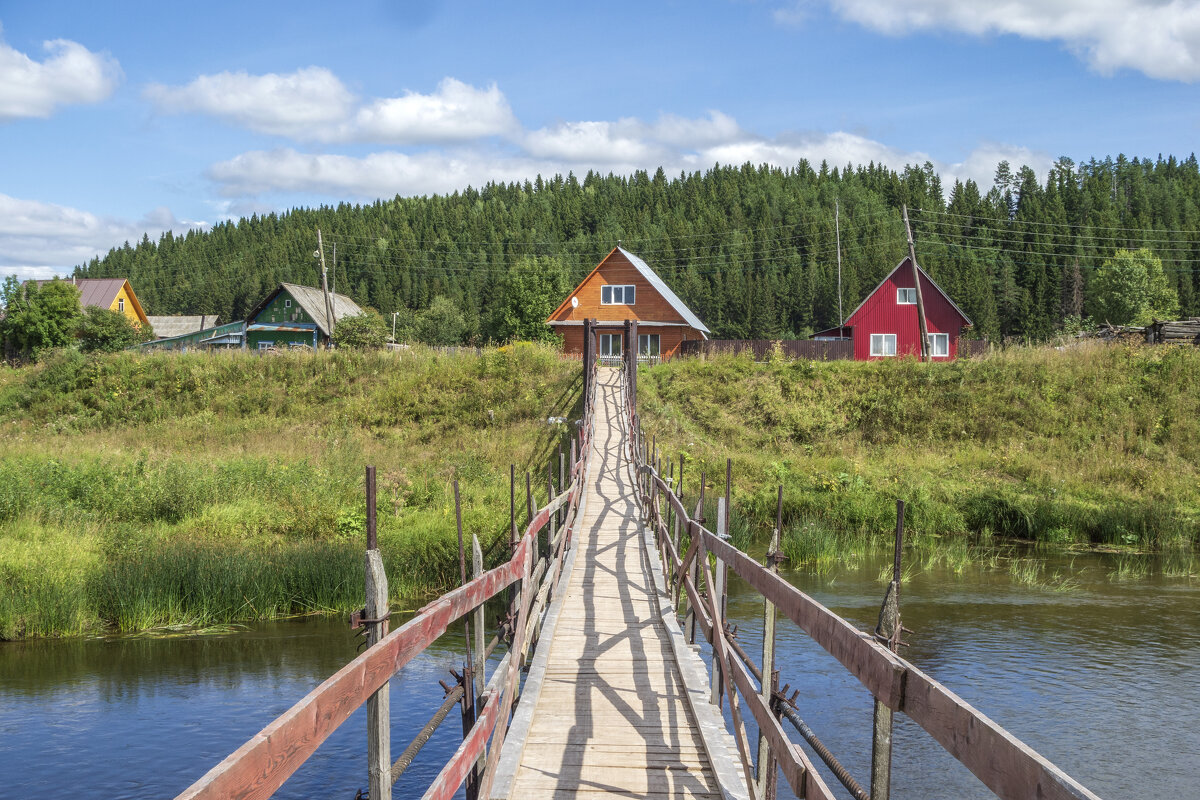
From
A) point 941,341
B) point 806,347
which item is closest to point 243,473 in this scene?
point 806,347

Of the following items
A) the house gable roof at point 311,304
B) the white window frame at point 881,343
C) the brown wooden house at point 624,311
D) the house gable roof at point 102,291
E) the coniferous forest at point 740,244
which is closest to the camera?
the brown wooden house at point 624,311

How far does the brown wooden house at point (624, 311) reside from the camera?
144 feet

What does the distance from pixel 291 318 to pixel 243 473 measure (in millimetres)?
50917

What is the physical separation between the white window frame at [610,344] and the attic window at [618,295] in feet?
7.75

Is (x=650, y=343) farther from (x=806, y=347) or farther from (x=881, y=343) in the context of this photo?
(x=881, y=343)

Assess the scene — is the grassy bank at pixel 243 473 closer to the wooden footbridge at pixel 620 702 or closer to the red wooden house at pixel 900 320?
the wooden footbridge at pixel 620 702

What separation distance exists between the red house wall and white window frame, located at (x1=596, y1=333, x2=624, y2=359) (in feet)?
40.5

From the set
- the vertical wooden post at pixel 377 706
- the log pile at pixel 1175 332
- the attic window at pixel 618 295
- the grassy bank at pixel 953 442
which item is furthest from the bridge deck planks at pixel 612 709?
the attic window at pixel 618 295

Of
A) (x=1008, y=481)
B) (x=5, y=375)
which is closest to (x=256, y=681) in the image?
(x=1008, y=481)

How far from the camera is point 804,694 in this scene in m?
12.0

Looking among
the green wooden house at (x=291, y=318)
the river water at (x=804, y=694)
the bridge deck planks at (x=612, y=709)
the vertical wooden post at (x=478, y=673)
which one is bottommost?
the river water at (x=804, y=694)

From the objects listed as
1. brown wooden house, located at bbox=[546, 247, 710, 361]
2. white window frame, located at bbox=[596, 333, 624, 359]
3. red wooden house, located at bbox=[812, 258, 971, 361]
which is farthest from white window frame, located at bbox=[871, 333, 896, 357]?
white window frame, located at bbox=[596, 333, 624, 359]

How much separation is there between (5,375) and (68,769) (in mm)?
33271

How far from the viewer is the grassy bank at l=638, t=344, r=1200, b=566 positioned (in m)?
22.4
